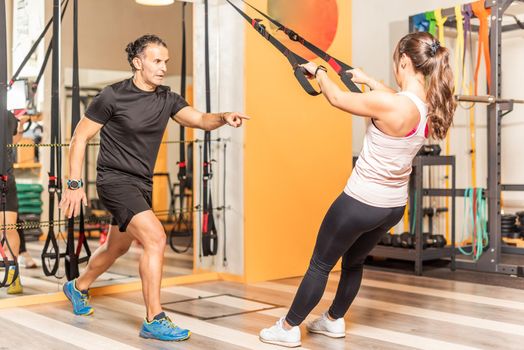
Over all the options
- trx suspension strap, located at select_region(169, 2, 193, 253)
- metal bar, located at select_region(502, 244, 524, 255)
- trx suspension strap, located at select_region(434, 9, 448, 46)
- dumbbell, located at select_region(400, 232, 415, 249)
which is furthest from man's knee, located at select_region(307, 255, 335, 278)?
metal bar, located at select_region(502, 244, 524, 255)

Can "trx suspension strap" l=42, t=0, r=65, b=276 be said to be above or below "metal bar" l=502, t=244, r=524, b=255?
above

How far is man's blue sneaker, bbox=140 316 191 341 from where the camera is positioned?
3206 mm

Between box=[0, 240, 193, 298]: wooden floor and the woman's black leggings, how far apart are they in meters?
1.90

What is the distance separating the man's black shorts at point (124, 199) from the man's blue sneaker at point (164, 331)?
18.3 inches

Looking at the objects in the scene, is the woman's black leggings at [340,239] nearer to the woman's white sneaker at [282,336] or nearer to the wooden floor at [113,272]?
the woman's white sneaker at [282,336]

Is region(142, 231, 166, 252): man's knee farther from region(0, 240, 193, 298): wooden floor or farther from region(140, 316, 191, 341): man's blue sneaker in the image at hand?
region(0, 240, 193, 298): wooden floor

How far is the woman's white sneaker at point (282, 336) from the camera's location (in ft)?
10.2

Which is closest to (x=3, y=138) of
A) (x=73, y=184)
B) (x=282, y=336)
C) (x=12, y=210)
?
(x=12, y=210)

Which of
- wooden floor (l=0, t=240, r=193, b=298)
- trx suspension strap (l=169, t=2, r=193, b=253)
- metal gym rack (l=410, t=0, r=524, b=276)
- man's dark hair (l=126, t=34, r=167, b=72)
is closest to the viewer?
man's dark hair (l=126, t=34, r=167, b=72)

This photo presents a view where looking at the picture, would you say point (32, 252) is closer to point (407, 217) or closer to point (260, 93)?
point (260, 93)

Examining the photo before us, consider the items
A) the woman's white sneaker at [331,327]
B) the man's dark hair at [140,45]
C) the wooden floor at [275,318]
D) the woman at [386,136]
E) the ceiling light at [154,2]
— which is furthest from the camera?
the ceiling light at [154,2]

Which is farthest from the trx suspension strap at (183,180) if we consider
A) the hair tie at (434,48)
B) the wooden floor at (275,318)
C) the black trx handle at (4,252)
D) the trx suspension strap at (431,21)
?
the hair tie at (434,48)

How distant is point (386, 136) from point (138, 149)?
4.07 ft

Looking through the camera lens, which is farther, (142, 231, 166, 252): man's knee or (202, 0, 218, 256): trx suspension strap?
(202, 0, 218, 256): trx suspension strap
